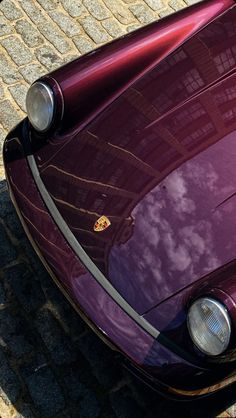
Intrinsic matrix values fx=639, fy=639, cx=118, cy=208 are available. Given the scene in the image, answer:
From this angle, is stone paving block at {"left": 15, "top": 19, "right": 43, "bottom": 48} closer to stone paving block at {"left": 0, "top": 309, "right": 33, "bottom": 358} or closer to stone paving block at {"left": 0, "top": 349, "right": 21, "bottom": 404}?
stone paving block at {"left": 0, "top": 309, "right": 33, "bottom": 358}

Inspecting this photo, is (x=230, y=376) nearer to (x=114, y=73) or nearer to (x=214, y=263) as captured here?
(x=214, y=263)

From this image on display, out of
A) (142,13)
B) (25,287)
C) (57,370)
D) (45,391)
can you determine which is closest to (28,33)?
(142,13)

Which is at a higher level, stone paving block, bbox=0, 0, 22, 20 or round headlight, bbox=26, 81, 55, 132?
stone paving block, bbox=0, 0, 22, 20

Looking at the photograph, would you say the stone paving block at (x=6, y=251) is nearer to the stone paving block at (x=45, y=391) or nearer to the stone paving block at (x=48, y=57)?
the stone paving block at (x=45, y=391)

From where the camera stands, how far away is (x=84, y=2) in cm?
545

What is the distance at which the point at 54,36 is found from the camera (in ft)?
17.0

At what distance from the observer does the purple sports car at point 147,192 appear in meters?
3.01

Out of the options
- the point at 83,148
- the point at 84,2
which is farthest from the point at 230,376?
the point at 84,2

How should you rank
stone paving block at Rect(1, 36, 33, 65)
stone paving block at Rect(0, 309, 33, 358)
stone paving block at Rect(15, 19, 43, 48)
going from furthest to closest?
stone paving block at Rect(15, 19, 43, 48) → stone paving block at Rect(1, 36, 33, 65) → stone paving block at Rect(0, 309, 33, 358)

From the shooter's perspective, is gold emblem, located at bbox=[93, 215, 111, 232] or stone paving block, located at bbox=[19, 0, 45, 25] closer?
gold emblem, located at bbox=[93, 215, 111, 232]

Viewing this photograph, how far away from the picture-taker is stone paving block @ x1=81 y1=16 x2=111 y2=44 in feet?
17.2

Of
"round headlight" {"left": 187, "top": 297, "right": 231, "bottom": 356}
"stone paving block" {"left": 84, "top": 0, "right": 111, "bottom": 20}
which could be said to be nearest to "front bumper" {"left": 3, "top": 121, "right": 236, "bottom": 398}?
"round headlight" {"left": 187, "top": 297, "right": 231, "bottom": 356}

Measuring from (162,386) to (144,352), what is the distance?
18cm

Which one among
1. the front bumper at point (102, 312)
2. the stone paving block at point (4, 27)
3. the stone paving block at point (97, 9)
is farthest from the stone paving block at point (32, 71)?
the front bumper at point (102, 312)
